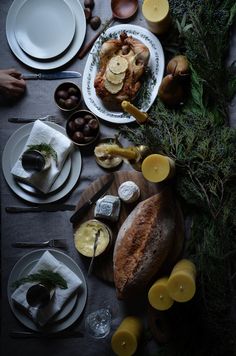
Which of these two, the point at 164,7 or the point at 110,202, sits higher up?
the point at 164,7

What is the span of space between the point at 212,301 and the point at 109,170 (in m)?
→ 0.54

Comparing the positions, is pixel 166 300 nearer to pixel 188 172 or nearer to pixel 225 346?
pixel 225 346

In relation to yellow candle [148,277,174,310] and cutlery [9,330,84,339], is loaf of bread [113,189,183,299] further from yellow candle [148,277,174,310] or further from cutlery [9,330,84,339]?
cutlery [9,330,84,339]

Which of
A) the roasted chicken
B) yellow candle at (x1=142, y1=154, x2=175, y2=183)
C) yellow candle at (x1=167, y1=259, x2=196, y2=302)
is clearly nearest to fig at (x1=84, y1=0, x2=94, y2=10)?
the roasted chicken

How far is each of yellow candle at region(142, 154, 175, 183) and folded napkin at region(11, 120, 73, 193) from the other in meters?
0.32

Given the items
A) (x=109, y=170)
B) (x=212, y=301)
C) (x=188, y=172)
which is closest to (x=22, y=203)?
(x=109, y=170)

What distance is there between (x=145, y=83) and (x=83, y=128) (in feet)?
0.81

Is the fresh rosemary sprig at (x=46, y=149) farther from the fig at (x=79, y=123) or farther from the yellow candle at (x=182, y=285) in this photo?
the yellow candle at (x=182, y=285)

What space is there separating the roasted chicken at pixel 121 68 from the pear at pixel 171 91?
0.30 feet

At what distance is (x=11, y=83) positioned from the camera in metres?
1.91

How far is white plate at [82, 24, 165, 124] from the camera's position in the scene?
72.8 inches

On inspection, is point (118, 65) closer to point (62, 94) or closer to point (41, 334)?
point (62, 94)

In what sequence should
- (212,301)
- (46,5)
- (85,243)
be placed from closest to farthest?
(212,301), (85,243), (46,5)

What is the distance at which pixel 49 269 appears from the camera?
72.4 inches
